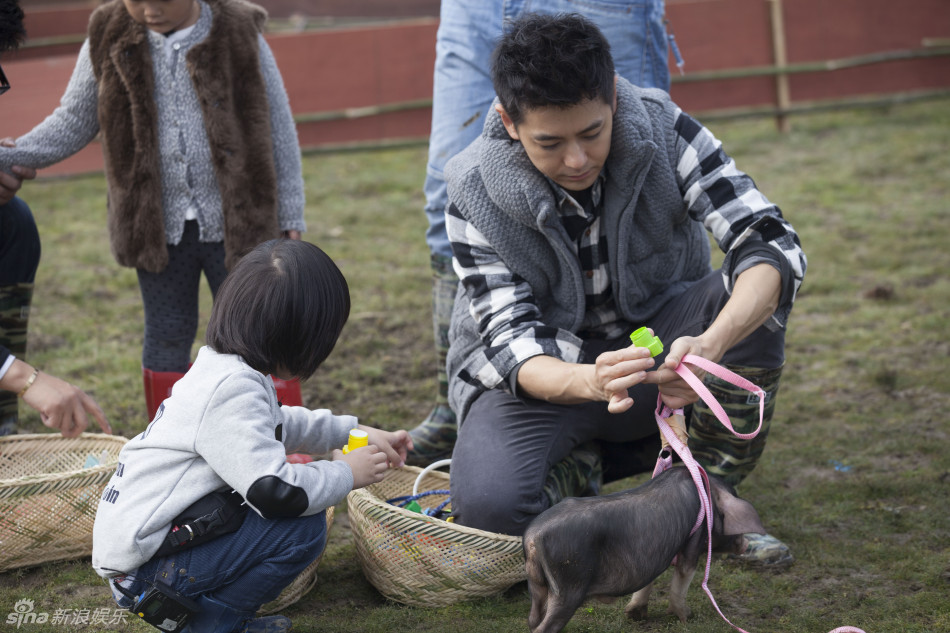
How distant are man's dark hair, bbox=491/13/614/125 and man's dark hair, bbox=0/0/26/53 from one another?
62.0 inches

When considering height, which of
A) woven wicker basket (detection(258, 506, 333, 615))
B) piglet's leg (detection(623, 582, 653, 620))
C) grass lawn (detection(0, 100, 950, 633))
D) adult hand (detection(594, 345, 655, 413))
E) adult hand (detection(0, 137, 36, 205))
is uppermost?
adult hand (detection(0, 137, 36, 205))

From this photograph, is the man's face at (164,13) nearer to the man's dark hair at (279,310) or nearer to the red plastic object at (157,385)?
the red plastic object at (157,385)

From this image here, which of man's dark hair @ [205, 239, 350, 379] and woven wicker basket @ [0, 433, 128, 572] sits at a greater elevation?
man's dark hair @ [205, 239, 350, 379]

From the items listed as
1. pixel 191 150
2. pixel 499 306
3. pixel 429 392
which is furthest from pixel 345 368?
pixel 499 306

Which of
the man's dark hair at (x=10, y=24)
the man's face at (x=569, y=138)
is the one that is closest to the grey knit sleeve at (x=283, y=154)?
the man's dark hair at (x=10, y=24)

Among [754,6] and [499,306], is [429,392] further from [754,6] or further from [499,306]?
[754,6]

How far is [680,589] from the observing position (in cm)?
228

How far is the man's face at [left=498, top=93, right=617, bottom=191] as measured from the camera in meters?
2.37

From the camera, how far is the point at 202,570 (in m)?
2.14

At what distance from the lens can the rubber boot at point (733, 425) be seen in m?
2.66

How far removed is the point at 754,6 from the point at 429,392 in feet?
19.9

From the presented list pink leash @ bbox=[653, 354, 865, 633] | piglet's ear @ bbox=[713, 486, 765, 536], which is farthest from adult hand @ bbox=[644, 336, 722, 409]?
piglet's ear @ bbox=[713, 486, 765, 536]

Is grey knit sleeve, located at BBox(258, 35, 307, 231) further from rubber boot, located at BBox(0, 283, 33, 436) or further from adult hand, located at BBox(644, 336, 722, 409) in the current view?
adult hand, located at BBox(644, 336, 722, 409)

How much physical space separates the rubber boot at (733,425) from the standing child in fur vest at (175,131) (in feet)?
4.92
